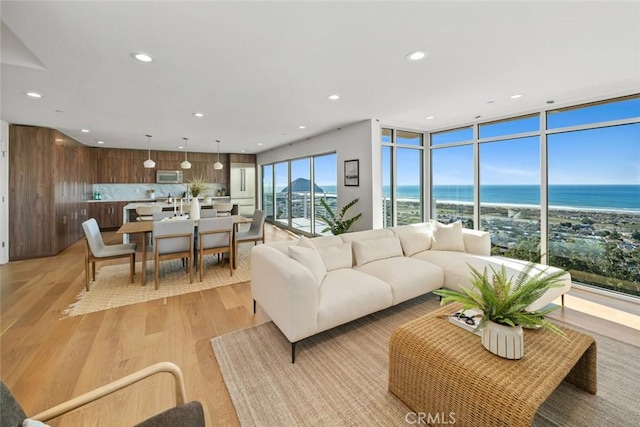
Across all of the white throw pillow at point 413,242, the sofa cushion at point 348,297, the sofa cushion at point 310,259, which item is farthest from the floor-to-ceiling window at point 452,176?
the sofa cushion at point 310,259

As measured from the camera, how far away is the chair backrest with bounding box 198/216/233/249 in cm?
386

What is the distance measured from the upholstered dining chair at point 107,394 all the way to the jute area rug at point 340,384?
636mm

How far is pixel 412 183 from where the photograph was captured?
18.1 feet

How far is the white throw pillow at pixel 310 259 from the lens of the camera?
249 centimetres

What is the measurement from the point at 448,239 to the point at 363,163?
192 cm

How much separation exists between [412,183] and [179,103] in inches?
173

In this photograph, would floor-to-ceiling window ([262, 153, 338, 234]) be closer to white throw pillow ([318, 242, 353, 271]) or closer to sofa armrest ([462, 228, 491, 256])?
white throw pillow ([318, 242, 353, 271])

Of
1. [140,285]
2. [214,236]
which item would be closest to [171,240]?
[214,236]

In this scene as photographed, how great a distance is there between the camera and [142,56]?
232 centimetres

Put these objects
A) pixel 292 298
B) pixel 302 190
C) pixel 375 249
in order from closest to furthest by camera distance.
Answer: pixel 292 298, pixel 375 249, pixel 302 190

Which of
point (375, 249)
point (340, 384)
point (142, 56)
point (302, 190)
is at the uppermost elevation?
point (142, 56)

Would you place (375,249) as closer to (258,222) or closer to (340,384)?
(340,384)

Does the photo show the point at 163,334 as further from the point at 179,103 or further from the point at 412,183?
the point at 412,183

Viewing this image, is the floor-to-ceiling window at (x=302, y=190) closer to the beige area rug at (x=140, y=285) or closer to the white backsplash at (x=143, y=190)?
the white backsplash at (x=143, y=190)
